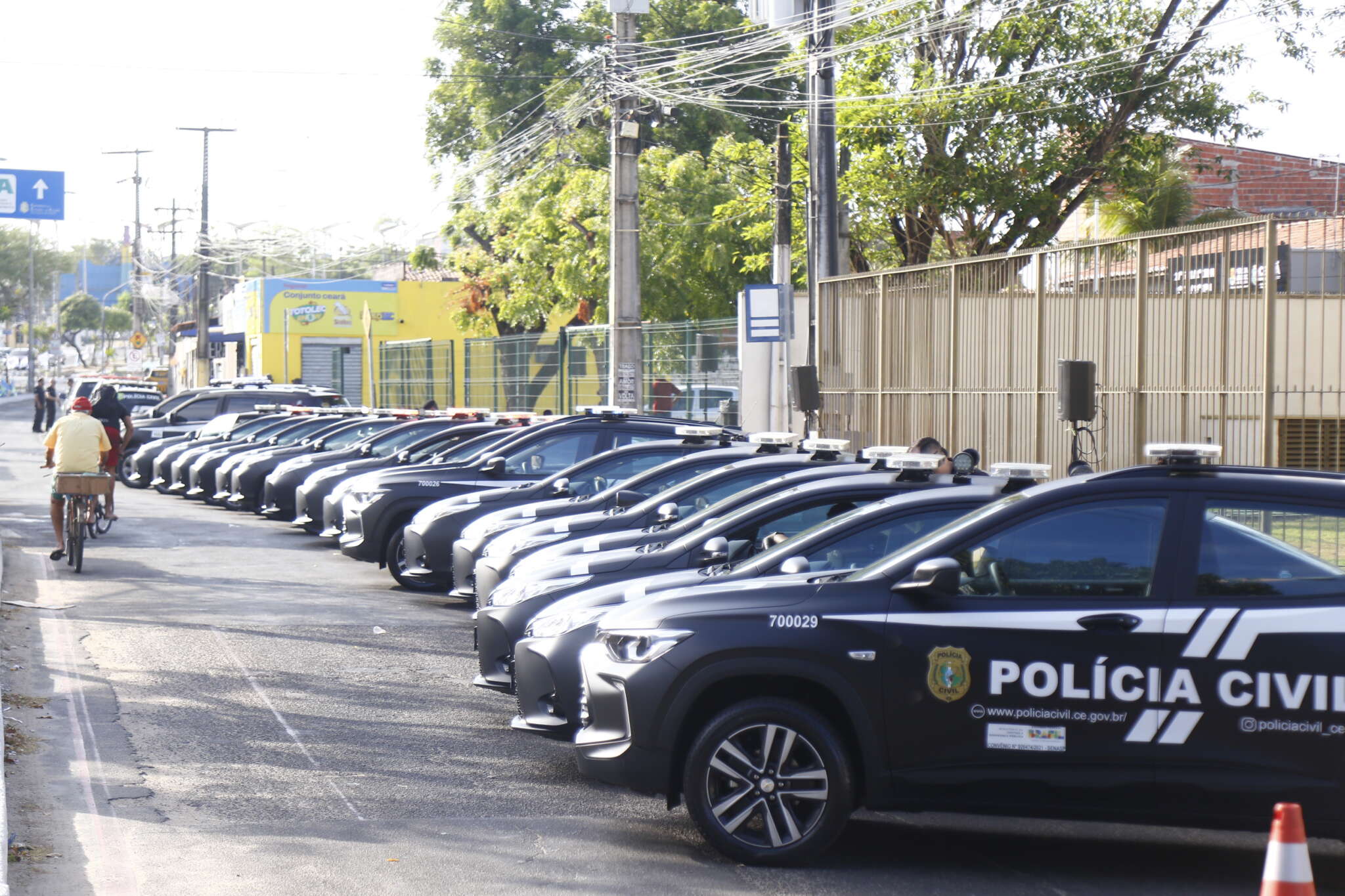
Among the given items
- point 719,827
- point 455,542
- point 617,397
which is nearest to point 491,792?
point 719,827

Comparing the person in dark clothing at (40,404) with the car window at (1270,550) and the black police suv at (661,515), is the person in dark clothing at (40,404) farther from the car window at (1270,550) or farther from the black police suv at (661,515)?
the car window at (1270,550)

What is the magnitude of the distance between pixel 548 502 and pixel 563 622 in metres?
5.31

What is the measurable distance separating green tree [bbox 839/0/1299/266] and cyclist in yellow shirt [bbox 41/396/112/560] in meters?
13.1

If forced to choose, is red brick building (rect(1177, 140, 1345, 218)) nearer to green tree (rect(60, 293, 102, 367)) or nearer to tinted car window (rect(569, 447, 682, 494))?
tinted car window (rect(569, 447, 682, 494))

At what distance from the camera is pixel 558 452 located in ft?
48.5

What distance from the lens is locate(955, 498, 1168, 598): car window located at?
233 inches

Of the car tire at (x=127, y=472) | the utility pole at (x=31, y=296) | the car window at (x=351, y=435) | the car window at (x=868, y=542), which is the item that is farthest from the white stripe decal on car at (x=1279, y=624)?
the utility pole at (x=31, y=296)

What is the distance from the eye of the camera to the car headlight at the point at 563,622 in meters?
7.41

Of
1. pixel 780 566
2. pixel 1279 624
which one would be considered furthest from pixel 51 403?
pixel 1279 624

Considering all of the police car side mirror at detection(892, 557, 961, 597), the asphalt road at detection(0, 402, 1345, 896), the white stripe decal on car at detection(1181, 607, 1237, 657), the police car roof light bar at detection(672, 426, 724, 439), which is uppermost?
the police car roof light bar at detection(672, 426, 724, 439)

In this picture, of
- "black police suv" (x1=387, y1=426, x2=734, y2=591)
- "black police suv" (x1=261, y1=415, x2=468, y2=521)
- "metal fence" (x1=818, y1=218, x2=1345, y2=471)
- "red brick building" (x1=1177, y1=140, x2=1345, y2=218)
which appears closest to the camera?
"black police suv" (x1=387, y1=426, x2=734, y2=591)

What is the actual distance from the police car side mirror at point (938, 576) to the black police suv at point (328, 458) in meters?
14.0

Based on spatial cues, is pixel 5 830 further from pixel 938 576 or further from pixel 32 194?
pixel 32 194

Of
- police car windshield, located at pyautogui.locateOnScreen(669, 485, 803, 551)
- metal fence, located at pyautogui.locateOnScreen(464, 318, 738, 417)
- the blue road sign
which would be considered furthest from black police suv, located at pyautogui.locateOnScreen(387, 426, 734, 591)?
the blue road sign
